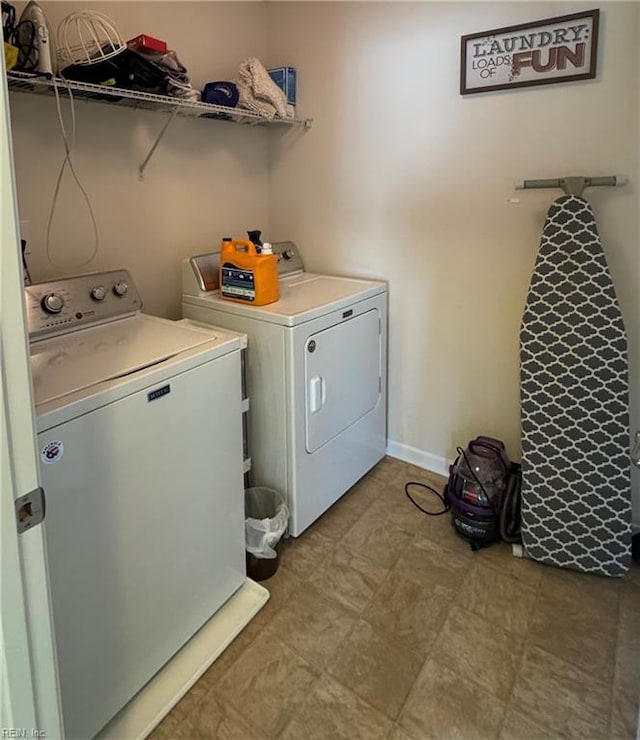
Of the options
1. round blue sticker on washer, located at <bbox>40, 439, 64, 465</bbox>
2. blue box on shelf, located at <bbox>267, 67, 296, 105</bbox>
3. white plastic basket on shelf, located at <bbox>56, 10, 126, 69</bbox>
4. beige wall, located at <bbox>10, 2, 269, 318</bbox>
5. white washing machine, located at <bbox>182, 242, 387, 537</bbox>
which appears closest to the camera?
round blue sticker on washer, located at <bbox>40, 439, 64, 465</bbox>

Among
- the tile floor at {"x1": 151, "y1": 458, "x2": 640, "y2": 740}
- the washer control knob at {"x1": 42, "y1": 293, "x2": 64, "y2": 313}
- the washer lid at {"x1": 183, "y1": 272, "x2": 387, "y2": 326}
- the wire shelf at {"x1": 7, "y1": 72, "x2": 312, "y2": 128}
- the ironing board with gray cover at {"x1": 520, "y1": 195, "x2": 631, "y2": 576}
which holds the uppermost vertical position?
the wire shelf at {"x1": 7, "y1": 72, "x2": 312, "y2": 128}

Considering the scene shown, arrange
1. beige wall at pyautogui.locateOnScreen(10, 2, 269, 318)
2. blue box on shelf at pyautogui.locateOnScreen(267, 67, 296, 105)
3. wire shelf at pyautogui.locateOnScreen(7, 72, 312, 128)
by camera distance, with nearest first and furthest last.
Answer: wire shelf at pyautogui.locateOnScreen(7, 72, 312, 128) → beige wall at pyautogui.locateOnScreen(10, 2, 269, 318) → blue box on shelf at pyautogui.locateOnScreen(267, 67, 296, 105)

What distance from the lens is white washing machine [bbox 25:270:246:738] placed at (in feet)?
4.17

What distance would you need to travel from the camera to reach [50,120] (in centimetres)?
190

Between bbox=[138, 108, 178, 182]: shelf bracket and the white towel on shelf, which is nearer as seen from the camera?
bbox=[138, 108, 178, 182]: shelf bracket

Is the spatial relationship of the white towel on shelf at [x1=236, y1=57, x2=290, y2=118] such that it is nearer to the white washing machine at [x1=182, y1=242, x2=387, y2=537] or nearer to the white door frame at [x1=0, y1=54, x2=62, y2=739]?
the white washing machine at [x1=182, y1=242, x2=387, y2=537]

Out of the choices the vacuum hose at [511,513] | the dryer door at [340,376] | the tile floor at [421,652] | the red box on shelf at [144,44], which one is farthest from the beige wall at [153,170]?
the vacuum hose at [511,513]

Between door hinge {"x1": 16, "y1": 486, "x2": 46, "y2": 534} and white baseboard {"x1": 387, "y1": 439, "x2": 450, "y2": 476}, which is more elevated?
door hinge {"x1": 16, "y1": 486, "x2": 46, "y2": 534}

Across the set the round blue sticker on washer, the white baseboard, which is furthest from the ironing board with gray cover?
the round blue sticker on washer

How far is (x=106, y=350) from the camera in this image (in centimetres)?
161

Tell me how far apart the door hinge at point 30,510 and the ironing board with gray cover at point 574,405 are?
1.76 m

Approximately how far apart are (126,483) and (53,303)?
69 cm

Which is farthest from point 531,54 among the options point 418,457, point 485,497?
point 418,457

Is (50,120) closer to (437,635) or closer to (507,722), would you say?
(437,635)
